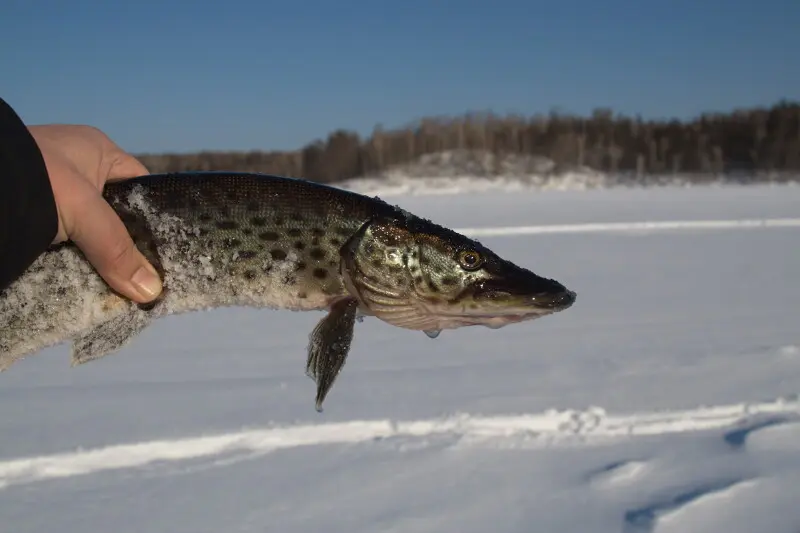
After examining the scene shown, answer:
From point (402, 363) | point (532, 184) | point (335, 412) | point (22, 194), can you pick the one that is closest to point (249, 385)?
point (335, 412)

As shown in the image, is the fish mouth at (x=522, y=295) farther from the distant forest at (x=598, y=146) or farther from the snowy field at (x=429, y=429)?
the distant forest at (x=598, y=146)

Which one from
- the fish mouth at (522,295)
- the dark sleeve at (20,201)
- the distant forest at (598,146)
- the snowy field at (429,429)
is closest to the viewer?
the dark sleeve at (20,201)

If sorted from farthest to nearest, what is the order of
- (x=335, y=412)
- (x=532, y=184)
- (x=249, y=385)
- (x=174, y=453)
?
1. (x=532, y=184)
2. (x=249, y=385)
3. (x=335, y=412)
4. (x=174, y=453)

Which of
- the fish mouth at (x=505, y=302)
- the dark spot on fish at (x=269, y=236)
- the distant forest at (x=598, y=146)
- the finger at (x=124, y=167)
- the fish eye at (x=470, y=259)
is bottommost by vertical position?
the distant forest at (x=598, y=146)

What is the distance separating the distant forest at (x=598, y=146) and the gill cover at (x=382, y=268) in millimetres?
19706

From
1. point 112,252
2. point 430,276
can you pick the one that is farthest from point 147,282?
point 430,276

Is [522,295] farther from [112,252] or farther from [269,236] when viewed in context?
[112,252]

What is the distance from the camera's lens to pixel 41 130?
2232mm

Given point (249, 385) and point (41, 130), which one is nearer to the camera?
point (41, 130)

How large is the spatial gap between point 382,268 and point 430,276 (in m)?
0.15

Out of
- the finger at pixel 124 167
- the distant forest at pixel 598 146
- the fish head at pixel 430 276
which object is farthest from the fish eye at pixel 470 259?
Result: the distant forest at pixel 598 146

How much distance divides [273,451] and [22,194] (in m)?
2.51

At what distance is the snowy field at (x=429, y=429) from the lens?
343cm

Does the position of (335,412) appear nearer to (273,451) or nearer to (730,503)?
(273,451)
